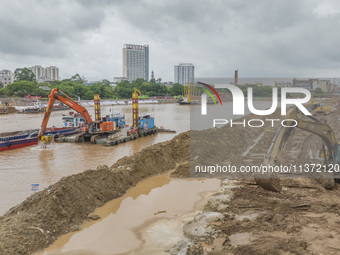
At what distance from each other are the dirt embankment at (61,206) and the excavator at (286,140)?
19.2 feet

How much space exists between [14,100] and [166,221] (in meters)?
71.5

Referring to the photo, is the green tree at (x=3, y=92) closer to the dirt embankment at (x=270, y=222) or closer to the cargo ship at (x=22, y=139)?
the cargo ship at (x=22, y=139)

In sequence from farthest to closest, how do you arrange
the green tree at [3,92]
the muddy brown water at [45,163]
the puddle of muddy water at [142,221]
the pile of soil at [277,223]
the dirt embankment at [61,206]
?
the green tree at [3,92] < the muddy brown water at [45,163] < the puddle of muddy water at [142,221] < the dirt embankment at [61,206] < the pile of soil at [277,223]

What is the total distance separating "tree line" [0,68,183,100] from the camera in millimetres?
76062

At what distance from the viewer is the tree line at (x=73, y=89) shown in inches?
2995

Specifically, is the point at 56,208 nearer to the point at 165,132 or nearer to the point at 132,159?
the point at 132,159

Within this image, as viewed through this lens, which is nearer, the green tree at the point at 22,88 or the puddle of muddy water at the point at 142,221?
the puddle of muddy water at the point at 142,221

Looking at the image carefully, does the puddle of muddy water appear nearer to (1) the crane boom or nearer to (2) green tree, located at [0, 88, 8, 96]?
(1) the crane boom

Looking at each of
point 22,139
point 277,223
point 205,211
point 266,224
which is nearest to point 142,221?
point 205,211

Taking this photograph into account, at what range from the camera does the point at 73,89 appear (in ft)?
278

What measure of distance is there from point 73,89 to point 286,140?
269 feet

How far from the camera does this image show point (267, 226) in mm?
8352

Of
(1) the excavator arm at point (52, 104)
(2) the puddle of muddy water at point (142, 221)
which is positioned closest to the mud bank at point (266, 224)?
(2) the puddle of muddy water at point (142, 221)

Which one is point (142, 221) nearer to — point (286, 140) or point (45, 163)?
point (286, 140)
